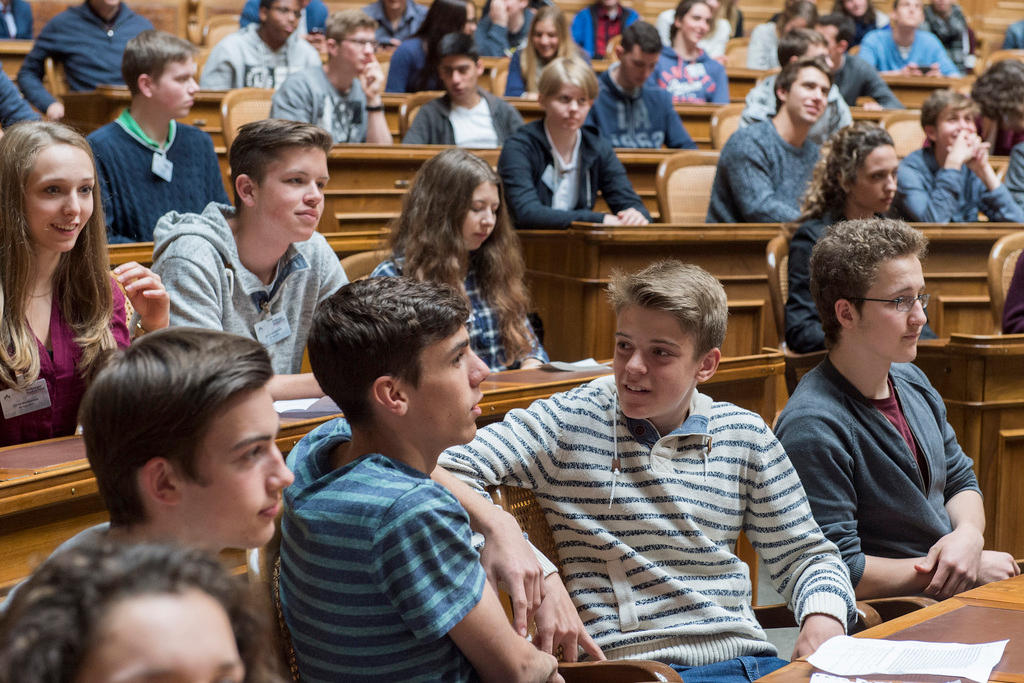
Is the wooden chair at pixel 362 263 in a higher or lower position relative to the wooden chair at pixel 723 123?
lower

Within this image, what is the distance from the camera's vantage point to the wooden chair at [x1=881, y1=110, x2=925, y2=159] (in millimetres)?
5848

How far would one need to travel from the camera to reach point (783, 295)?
3434mm

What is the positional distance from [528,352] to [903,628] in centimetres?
179

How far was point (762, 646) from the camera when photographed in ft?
5.87

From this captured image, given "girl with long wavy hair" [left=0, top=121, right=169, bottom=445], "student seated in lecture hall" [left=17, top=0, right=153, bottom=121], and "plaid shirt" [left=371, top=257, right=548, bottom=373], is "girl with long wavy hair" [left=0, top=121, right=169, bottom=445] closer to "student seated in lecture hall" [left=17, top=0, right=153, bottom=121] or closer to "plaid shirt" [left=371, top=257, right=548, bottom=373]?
"plaid shirt" [left=371, top=257, right=548, bottom=373]

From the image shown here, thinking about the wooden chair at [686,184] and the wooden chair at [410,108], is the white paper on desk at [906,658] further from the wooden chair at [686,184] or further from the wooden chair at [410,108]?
the wooden chair at [410,108]

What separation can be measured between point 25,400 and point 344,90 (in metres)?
3.27

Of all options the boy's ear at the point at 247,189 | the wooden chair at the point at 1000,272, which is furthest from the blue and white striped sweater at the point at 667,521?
the wooden chair at the point at 1000,272

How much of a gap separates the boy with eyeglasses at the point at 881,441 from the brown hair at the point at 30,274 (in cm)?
130

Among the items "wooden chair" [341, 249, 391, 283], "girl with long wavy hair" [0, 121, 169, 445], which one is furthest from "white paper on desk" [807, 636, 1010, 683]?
"wooden chair" [341, 249, 391, 283]

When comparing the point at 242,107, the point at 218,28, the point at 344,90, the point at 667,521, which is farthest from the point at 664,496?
the point at 218,28

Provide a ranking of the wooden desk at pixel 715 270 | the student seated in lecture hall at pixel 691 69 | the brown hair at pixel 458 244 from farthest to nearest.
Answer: the student seated in lecture hall at pixel 691 69 < the wooden desk at pixel 715 270 < the brown hair at pixel 458 244

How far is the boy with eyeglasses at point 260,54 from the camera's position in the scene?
5.63 m

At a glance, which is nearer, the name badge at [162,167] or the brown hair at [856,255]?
the brown hair at [856,255]
